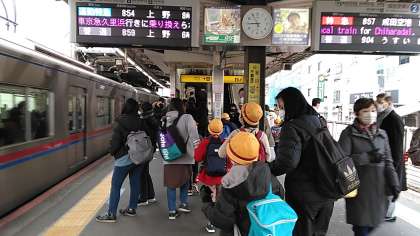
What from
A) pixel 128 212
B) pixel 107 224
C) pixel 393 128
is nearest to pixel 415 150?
pixel 393 128

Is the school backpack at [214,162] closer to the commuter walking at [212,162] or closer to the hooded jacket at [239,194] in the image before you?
the commuter walking at [212,162]

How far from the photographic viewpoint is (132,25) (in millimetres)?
5934

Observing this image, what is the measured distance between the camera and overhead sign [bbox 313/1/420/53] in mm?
6105

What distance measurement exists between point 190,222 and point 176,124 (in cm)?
119

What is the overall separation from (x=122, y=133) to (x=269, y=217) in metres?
2.94

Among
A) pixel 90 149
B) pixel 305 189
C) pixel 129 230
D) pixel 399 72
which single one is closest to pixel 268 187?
pixel 305 189

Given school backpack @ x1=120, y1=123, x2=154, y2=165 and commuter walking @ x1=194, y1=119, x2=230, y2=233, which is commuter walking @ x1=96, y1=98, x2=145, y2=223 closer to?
school backpack @ x1=120, y1=123, x2=154, y2=165

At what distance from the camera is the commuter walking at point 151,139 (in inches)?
211

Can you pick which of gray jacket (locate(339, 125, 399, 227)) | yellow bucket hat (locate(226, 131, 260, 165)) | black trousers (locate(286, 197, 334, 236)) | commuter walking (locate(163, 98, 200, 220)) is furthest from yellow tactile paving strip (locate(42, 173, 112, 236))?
gray jacket (locate(339, 125, 399, 227))

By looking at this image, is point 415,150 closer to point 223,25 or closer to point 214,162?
point 214,162

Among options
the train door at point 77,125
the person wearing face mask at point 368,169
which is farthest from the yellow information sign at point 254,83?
the train door at point 77,125

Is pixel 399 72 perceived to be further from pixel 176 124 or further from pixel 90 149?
pixel 176 124

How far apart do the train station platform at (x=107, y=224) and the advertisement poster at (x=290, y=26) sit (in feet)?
8.15

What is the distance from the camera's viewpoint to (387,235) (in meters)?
4.68
